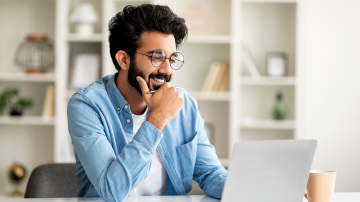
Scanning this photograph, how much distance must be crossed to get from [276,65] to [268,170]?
8.43 feet

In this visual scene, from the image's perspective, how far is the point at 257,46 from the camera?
151 inches


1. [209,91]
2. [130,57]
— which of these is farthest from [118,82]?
[209,91]

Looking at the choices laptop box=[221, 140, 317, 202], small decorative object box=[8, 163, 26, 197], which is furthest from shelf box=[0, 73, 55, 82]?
laptop box=[221, 140, 317, 202]

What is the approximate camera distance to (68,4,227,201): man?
160cm

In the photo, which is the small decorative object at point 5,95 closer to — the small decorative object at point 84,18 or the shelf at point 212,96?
the small decorative object at point 84,18

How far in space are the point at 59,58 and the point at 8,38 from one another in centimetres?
52

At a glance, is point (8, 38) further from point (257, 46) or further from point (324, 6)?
point (324, 6)

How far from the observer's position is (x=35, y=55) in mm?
3799

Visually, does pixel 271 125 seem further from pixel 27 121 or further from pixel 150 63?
pixel 150 63

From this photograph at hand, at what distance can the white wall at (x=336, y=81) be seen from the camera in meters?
3.86

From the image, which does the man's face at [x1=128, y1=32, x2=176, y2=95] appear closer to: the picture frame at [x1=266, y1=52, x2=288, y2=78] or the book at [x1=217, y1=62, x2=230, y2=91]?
the book at [x1=217, y1=62, x2=230, y2=91]

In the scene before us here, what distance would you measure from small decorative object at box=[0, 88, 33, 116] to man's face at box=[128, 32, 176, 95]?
6.90ft

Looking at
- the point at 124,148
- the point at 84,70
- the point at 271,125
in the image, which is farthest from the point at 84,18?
the point at 124,148

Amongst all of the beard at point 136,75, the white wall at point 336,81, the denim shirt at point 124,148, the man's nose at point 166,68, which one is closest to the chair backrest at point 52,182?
the denim shirt at point 124,148
